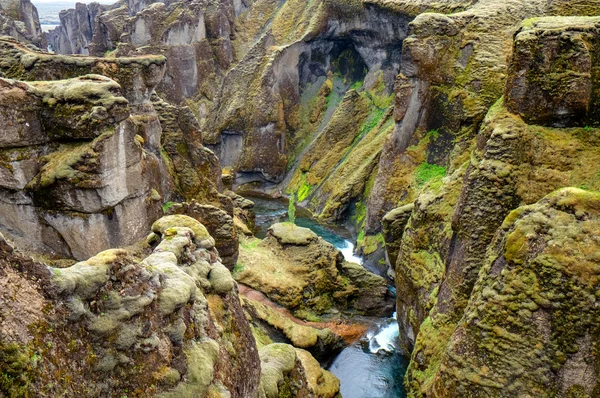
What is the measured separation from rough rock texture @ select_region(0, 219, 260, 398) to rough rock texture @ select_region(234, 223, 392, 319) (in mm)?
15329

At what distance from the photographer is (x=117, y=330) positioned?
8.42m

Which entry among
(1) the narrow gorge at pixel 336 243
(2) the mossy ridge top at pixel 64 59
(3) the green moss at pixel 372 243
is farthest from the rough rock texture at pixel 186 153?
(3) the green moss at pixel 372 243

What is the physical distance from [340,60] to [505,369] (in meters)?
50.8

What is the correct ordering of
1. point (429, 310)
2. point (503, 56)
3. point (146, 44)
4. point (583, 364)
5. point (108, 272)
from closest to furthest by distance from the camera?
point (108, 272) < point (583, 364) < point (429, 310) < point (503, 56) < point (146, 44)

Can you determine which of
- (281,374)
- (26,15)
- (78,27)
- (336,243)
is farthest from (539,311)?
(78,27)

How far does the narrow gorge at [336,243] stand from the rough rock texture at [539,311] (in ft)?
0.16

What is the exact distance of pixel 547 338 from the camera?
13.4 metres

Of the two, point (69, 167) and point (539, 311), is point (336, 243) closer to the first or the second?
point (69, 167)

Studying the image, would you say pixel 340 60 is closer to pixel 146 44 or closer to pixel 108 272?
pixel 146 44

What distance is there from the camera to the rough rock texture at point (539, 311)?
12945 mm

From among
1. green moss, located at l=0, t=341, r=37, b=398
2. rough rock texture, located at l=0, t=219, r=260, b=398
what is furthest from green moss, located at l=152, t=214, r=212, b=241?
green moss, located at l=0, t=341, r=37, b=398

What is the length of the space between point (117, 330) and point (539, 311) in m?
10.5

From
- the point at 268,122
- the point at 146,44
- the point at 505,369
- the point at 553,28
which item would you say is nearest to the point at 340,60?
the point at 268,122

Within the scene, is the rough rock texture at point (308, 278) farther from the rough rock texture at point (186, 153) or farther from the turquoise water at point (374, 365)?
the rough rock texture at point (186, 153)
